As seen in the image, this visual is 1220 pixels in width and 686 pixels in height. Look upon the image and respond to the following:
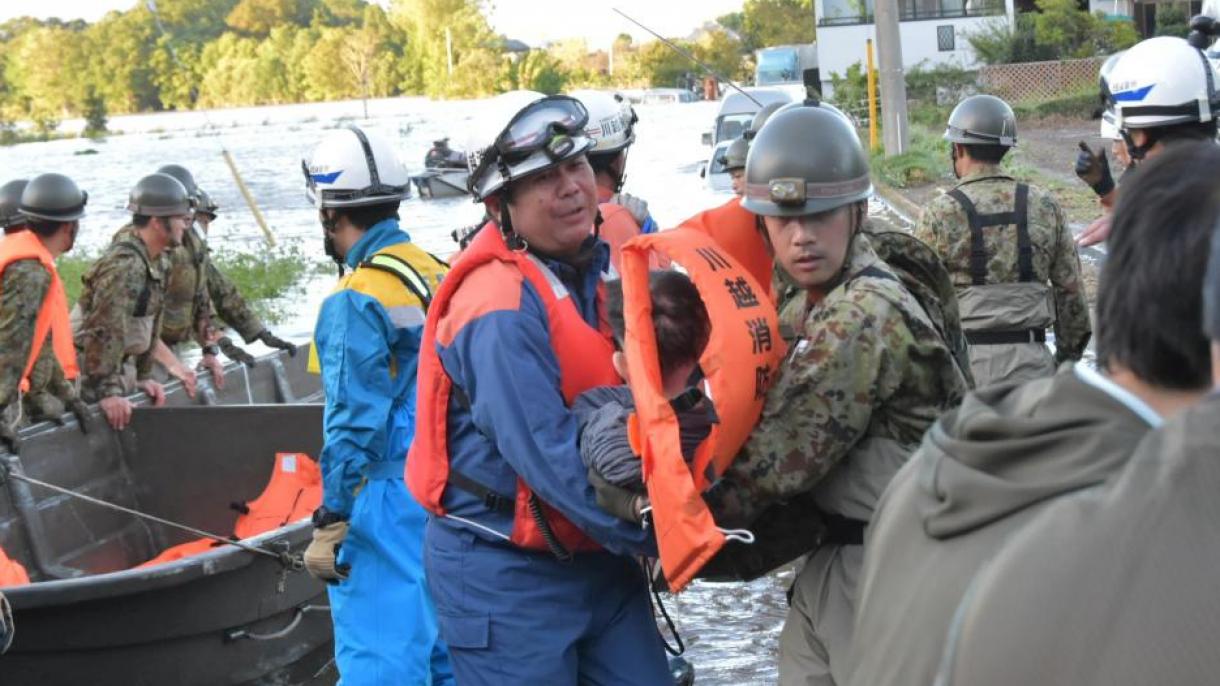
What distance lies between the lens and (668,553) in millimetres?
3035

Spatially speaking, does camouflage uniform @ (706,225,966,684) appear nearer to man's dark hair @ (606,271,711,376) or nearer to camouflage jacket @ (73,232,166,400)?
man's dark hair @ (606,271,711,376)

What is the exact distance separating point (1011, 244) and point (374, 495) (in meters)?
2.84

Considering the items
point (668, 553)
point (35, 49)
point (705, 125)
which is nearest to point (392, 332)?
point (668, 553)

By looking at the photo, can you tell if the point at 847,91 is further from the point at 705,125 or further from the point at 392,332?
the point at 392,332

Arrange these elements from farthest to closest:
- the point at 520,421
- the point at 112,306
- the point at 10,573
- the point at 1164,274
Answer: the point at 112,306 → the point at 10,573 → the point at 520,421 → the point at 1164,274

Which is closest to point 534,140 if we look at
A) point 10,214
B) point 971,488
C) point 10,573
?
point 971,488

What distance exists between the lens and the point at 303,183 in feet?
167

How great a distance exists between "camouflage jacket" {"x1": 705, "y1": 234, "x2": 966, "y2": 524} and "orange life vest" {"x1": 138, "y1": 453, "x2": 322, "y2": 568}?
4.93 m

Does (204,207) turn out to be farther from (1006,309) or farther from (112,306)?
(1006,309)

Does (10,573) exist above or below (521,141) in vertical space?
below

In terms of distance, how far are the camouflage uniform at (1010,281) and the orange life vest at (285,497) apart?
3.44m

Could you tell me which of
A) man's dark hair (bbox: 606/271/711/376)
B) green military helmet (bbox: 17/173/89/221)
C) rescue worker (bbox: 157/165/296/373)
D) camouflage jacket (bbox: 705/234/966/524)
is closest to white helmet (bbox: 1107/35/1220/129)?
camouflage jacket (bbox: 705/234/966/524)

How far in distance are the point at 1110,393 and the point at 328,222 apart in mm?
3883

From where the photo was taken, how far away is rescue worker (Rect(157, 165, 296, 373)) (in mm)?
9383
